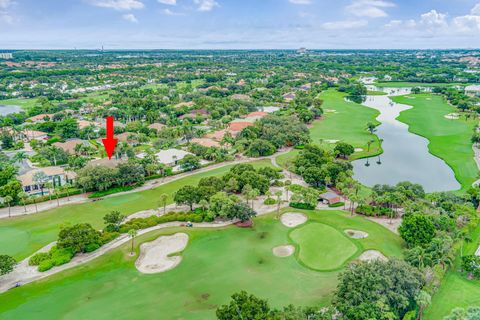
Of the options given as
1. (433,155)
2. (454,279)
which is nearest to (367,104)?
(433,155)

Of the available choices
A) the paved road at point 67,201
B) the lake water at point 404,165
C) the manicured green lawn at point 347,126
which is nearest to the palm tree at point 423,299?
the lake water at point 404,165

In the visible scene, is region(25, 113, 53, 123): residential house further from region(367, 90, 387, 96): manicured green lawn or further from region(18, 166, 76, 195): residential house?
region(367, 90, 387, 96): manicured green lawn

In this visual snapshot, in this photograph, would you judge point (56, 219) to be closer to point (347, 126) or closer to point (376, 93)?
point (347, 126)

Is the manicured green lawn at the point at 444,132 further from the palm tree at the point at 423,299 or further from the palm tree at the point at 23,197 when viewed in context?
the palm tree at the point at 23,197

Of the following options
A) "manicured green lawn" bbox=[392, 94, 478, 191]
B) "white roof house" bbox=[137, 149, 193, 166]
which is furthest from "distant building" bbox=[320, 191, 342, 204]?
"white roof house" bbox=[137, 149, 193, 166]

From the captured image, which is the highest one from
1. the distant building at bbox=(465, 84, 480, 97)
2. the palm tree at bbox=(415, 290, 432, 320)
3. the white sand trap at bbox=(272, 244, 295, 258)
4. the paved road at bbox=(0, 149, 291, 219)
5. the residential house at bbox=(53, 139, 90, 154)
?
the distant building at bbox=(465, 84, 480, 97)

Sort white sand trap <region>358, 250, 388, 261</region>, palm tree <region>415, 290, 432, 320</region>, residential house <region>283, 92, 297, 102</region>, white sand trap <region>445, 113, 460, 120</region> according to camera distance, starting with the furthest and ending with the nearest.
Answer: residential house <region>283, 92, 297, 102</region> → white sand trap <region>445, 113, 460, 120</region> → white sand trap <region>358, 250, 388, 261</region> → palm tree <region>415, 290, 432, 320</region>
